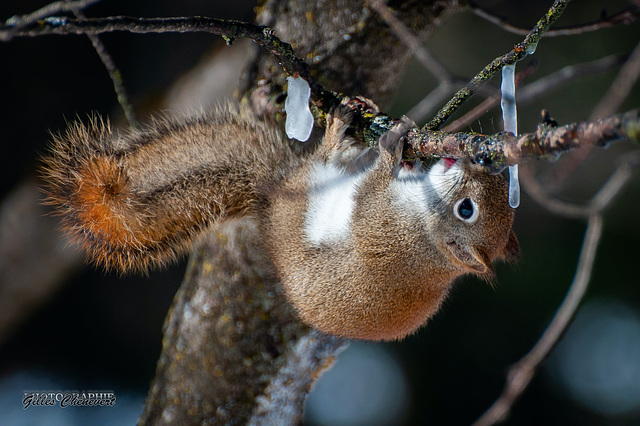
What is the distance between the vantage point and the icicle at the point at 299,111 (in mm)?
1209

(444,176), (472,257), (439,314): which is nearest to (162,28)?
(444,176)

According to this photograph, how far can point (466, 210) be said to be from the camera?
4.57 feet

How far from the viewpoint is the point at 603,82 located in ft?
11.3

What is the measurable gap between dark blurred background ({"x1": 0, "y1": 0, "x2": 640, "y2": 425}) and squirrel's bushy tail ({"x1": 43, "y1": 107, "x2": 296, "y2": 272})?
150 centimetres

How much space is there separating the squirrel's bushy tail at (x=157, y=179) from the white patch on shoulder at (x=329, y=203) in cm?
10

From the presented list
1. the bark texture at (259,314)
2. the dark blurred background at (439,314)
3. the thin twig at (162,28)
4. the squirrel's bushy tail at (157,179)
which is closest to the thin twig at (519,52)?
the thin twig at (162,28)

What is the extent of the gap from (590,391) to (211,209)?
10.7ft

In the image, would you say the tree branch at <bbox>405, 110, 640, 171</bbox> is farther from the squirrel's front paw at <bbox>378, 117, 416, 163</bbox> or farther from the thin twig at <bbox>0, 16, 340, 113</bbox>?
the thin twig at <bbox>0, 16, 340, 113</bbox>

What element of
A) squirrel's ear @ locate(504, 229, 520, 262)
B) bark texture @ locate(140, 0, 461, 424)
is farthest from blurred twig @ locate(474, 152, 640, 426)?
bark texture @ locate(140, 0, 461, 424)

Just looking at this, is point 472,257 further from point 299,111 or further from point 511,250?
point 299,111

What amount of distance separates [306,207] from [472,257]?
43 cm

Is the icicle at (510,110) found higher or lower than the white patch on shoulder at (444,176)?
lower

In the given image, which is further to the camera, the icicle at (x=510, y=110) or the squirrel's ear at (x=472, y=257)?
the squirrel's ear at (x=472, y=257)

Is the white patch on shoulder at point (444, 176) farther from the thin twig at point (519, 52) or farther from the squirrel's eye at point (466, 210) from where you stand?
the thin twig at point (519, 52)
